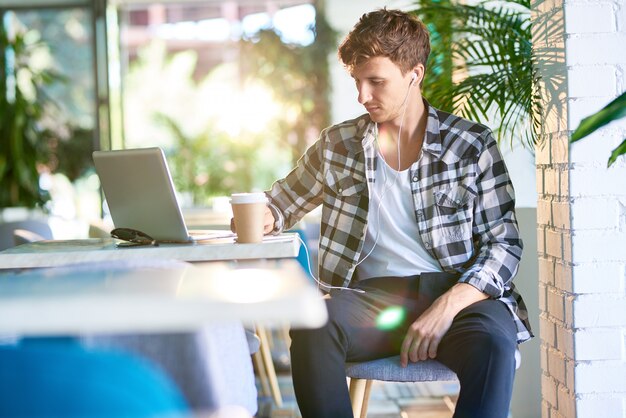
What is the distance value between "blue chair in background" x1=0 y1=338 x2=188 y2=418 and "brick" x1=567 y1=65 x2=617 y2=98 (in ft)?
4.97

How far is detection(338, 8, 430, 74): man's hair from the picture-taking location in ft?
6.93

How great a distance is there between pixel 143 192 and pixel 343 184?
0.55 metres

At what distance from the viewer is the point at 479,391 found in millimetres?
1749

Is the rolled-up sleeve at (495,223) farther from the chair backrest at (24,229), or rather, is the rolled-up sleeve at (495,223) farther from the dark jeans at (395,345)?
the chair backrest at (24,229)

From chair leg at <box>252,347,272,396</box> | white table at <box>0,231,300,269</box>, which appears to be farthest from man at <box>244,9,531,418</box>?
chair leg at <box>252,347,272,396</box>

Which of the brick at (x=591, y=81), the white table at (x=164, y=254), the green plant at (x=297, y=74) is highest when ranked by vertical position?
the green plant at (x=297, y=74)

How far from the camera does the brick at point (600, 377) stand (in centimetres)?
202

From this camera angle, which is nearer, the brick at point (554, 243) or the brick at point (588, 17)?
the brick at point (588, 17)

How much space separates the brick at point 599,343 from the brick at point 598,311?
0.06 ft

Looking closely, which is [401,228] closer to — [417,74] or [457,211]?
[457,211]

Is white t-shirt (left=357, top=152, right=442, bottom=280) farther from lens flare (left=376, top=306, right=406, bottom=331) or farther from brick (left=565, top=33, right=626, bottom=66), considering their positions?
brick (left=565, top=33, right=626, bottom=66)

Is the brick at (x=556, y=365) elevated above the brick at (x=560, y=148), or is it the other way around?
the brick at (x=560, y=148)

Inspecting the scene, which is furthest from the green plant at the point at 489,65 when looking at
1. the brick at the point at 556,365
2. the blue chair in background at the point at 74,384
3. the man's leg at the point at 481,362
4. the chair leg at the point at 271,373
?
the blue chair in background at the point at 74,384

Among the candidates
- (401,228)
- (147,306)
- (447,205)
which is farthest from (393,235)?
(147,306)
